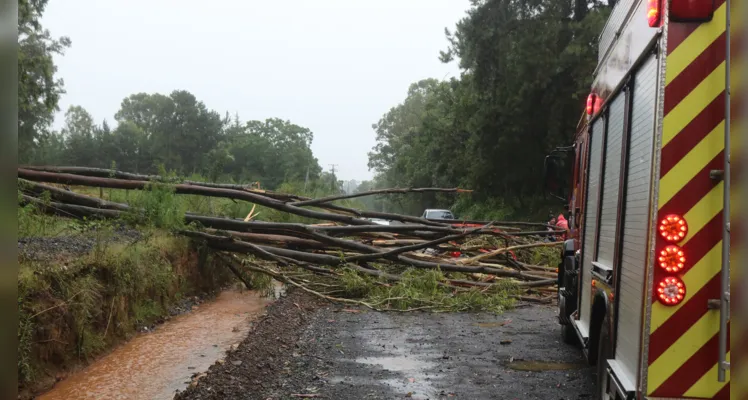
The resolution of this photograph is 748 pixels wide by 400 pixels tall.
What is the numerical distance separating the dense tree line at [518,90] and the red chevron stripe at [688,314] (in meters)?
24.4

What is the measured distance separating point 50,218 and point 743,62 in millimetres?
11310

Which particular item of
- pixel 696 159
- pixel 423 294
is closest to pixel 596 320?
pixel 696 159

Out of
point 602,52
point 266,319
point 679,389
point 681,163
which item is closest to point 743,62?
point 681,163

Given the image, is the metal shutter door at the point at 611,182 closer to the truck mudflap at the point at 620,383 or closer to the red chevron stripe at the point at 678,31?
the truck mudflap at the point at 620,383

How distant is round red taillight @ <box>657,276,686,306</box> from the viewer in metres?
3.09

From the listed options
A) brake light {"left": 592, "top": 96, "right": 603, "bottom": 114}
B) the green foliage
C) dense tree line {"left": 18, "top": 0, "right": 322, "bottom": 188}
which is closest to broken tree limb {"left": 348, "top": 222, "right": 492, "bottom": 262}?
the green foliage

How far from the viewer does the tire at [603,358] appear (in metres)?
4.30

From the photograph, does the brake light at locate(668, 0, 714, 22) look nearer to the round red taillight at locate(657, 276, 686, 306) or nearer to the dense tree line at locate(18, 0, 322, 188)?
the round red taillight at locate(657, 276, 686, 306)

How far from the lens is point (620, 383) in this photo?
3570mm

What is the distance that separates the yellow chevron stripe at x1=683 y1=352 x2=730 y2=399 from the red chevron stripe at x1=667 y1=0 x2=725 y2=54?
1635 mm

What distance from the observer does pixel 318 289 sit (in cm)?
1208

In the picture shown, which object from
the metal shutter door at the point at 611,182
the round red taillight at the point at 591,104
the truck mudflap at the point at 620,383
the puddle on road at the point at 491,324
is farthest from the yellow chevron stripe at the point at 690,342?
the puddle on road at the point at 491,324

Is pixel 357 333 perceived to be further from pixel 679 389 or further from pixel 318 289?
pixel 679 389

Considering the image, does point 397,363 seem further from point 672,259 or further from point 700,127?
point 700,127
